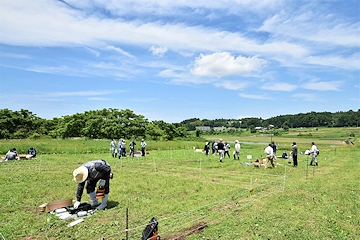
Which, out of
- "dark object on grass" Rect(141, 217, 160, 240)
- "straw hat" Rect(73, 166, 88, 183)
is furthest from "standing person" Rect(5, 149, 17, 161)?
"dark object on grass" Rect(141, 217, 160, 240)

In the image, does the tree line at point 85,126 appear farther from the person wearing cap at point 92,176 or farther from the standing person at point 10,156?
the person wearing cap at point 92,176

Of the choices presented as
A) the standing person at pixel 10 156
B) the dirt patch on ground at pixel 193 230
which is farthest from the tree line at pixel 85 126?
the dirt patch on ground at pixel 193 230

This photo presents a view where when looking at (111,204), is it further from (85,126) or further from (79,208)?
(85,126)

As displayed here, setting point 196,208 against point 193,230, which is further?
point 196,208

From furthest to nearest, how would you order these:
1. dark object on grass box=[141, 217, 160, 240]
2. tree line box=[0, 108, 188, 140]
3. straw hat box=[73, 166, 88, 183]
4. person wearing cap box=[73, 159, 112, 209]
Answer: tree line box=[0, 108, 188, 140], person wearing cap box=[73, 159, 112, 209], straw hat box=[73, 166, 88, 183], dark object on grass box=[141, 217, 160, 240]

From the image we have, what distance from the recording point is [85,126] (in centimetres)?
7338

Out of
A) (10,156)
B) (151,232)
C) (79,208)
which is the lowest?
(79,208)

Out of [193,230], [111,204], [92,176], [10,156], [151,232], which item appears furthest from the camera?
[10,156]

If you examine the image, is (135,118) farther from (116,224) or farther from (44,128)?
(116,224)

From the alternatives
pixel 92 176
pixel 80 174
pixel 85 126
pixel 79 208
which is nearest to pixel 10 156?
pixel 79 208

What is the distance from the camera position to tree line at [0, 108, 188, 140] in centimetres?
6681

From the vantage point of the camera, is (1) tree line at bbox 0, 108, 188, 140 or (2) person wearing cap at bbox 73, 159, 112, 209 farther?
(1) tree line at bbox 0, 108, 188, 140

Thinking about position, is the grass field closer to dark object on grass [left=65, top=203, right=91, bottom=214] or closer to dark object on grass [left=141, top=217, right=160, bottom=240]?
dark object on grass [left=65, top=203, right=91, bottom=214]

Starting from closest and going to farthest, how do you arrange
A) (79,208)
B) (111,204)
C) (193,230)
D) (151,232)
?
(151,232) < (193,230) < (79,208) < (111,204)
